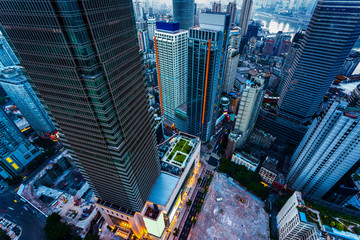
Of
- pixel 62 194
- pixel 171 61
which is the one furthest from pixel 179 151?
pixel 62 194

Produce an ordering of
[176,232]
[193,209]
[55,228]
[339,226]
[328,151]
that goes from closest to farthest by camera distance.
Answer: [339,226] → [328,151] → [55,228] → [176,232] → [193,209]

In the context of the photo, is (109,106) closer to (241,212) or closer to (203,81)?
(203,81)

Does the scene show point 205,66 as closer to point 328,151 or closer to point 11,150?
point 328,151

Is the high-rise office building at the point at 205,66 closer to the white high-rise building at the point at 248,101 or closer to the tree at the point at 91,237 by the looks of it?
the white high-rise building at the point at 248,101

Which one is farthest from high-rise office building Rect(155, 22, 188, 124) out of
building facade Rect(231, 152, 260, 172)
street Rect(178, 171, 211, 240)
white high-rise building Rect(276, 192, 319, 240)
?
white high-rise building Rect(276, 192, 319, 240)

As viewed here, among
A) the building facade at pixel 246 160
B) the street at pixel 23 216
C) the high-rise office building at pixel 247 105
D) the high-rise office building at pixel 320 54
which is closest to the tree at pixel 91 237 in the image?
the street at pixel 23 216

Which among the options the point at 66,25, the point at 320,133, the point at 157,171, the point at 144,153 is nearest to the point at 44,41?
the point at 66,25
